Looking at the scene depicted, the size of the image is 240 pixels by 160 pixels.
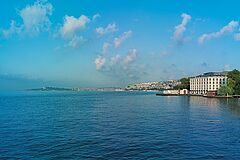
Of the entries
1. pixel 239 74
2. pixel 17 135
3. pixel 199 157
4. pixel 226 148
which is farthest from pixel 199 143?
pixel 239 74

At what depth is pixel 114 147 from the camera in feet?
96.6

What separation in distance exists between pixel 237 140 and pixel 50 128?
80.4 ft

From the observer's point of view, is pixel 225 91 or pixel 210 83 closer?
pixel 225 91

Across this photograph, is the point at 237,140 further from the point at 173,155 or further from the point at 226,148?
the point at 173,155

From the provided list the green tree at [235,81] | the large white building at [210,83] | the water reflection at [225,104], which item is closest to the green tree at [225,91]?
the green tree at [235,81]

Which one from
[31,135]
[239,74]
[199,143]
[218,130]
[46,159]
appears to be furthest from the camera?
[239,74]

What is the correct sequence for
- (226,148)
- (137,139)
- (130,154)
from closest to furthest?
(130,154) → (226,148) → (137,139)

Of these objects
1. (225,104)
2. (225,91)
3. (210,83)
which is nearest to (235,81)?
(225,91)

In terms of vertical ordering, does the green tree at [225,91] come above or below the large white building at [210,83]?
below

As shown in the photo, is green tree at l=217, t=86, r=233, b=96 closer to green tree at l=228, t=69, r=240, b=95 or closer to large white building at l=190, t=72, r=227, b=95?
green tree at l=228, t=69, r=240, b=95

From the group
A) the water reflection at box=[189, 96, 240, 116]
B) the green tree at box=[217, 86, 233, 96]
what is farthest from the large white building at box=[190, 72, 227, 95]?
the water reflection at box=[189, 96, 240, 116]

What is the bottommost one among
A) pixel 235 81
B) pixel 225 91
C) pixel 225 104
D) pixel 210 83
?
pixel 225 104

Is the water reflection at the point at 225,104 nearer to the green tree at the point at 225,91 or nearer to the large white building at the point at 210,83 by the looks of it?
the green tree at the point at 225,91

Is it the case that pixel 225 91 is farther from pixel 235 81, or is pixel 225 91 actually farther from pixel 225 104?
pixel 225 104
